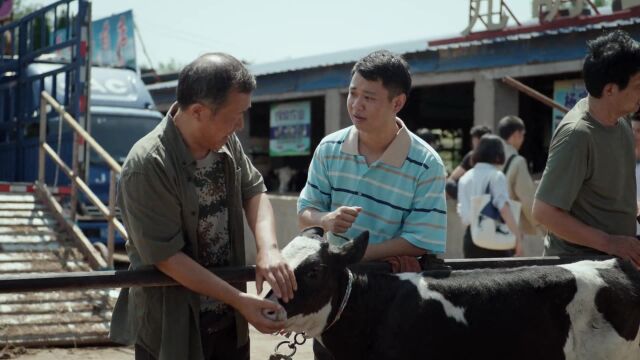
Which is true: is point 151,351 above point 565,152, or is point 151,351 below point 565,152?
below

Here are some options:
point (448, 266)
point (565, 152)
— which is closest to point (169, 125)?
point (448, 266)

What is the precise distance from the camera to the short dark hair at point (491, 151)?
21.1ft

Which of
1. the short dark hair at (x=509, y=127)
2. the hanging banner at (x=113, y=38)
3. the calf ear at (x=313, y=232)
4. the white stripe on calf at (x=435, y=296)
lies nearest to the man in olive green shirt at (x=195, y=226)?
the calf ear at (x=313, y=232)

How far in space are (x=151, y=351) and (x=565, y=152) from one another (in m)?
1.79

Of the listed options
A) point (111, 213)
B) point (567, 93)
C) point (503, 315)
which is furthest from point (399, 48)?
point (503, 315)

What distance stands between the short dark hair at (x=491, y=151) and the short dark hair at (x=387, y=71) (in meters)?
3.41

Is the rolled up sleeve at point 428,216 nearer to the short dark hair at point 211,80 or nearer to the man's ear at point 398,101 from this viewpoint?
the man's ear at point 398,101

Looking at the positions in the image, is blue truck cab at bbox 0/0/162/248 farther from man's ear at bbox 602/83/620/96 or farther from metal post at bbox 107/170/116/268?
man's ear at bbox 602/83/620/96

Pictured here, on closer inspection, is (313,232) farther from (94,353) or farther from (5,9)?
(5,9)

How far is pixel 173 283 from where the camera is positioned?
2.69 m

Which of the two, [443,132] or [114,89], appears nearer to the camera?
[114,89]

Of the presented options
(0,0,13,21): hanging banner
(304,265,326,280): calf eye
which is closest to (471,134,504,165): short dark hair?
(304,265,326,280): calf eye

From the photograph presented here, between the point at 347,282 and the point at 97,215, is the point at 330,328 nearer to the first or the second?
the point at 347,282

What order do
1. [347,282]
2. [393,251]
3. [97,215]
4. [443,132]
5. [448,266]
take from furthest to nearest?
[443,132], [97,215], [448,266], [393,251], [347,282]
